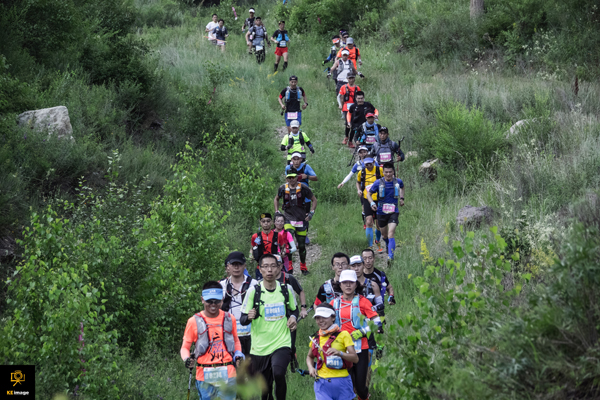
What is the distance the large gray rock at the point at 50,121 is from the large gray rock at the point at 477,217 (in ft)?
31.2

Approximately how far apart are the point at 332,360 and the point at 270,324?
1.01 m

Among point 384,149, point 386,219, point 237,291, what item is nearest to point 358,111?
point 384,149

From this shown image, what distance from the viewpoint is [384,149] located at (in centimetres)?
1334

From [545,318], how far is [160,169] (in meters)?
13.7

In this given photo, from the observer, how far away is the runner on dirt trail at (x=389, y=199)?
12.2m

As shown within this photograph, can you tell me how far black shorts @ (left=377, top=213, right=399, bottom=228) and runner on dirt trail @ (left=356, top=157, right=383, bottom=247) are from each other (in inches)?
17.9

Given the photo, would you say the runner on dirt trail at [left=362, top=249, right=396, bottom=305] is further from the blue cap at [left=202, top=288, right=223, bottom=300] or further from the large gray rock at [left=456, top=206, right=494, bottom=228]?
the large gray rock at [left=456, top=206, right=494, bottom=228]

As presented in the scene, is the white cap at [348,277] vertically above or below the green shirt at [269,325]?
above

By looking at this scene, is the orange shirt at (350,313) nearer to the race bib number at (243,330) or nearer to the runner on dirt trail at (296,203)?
the race bib number at (243,330)

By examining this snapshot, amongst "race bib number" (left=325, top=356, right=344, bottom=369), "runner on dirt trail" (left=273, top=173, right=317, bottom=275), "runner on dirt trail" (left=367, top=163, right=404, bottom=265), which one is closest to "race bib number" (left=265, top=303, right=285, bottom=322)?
"race bib number" (left=325, top=356, right=344, bottom=369)

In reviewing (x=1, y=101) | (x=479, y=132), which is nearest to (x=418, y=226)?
(x=479, y=132)

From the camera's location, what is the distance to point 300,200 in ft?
39.7

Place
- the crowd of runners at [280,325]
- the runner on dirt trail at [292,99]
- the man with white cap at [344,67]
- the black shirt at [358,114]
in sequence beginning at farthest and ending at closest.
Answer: the man with white cap at [344,67] < the runner on dirt trail at [292,99] < the black shirt at [358,114] < the crowd of runners at [280,325]

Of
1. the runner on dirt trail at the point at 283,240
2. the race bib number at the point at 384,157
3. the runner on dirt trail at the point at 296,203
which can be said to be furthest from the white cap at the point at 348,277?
the race bib number at the point at 384,157
